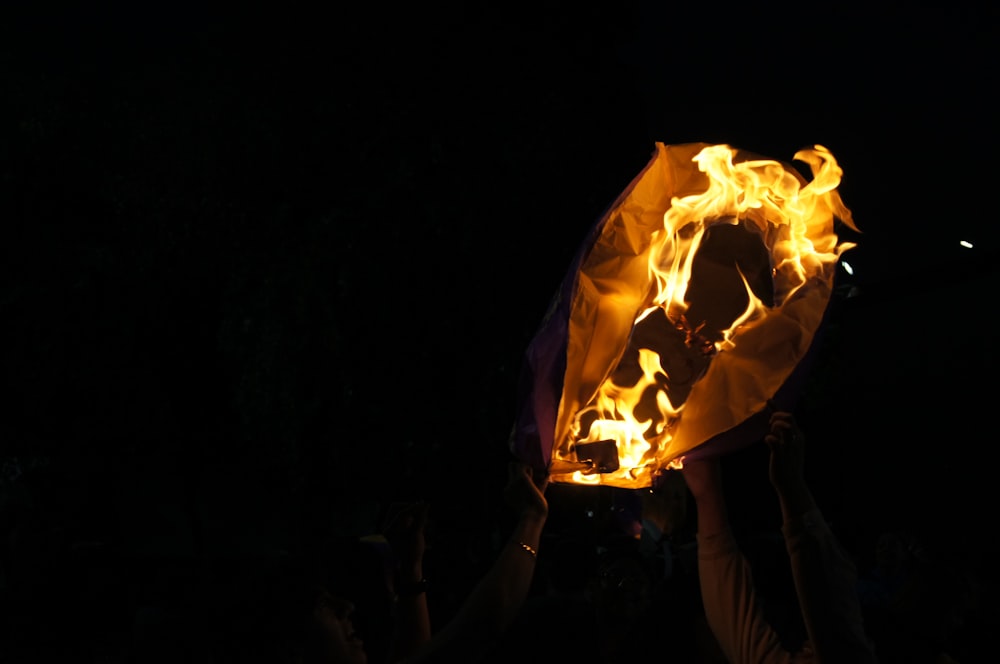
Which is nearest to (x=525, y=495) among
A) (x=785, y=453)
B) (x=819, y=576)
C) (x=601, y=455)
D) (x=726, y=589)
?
(x=601, y=455)

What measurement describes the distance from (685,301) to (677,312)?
6 cm

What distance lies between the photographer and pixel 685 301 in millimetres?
3484

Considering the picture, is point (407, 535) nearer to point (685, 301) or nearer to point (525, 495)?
point (525, 495)

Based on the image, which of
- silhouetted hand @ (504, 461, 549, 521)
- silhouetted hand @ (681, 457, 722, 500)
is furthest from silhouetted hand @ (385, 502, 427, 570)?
silhouetted hand @ (681, 457, 722, 500)

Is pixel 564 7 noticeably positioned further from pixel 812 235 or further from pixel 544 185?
pixel 812 235

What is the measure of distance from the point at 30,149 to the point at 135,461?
5.28 metres

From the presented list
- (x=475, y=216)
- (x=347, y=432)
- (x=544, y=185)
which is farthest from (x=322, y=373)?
(x=544, y=185)

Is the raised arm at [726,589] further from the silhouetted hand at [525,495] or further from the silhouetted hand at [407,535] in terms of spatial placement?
the silhouetted hand at [407,535]

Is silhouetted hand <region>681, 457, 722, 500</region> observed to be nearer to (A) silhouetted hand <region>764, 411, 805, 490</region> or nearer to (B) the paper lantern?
(B) the paper lantern

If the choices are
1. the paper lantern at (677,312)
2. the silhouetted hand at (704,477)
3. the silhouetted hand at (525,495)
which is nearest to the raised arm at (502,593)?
the silhouetted hand at (525,495)

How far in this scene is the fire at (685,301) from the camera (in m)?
3.21

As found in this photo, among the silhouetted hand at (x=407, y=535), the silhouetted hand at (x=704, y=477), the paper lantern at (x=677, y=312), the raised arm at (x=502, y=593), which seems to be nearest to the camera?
the raised arm at (x=502, y=593)

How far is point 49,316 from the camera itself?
1366cm

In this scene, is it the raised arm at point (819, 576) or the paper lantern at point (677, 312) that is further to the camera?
the paper lantern at point (677, 312)
